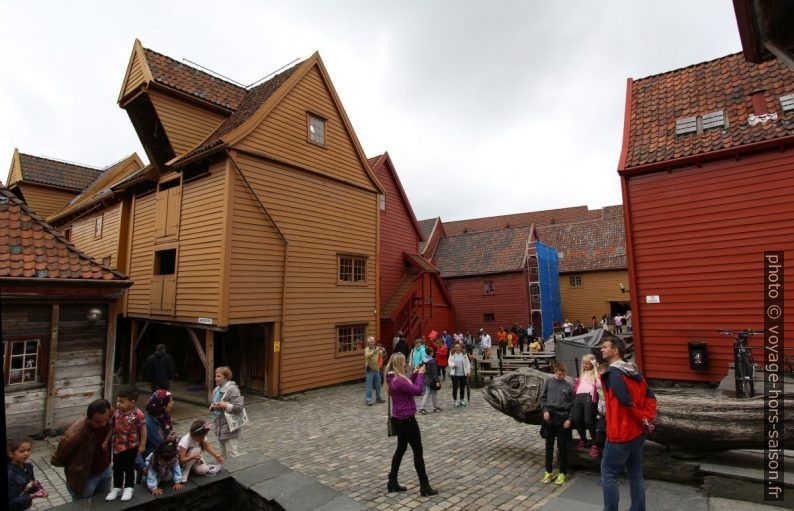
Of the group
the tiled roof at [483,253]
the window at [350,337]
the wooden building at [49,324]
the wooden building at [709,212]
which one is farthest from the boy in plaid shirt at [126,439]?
the tiled roof at [483,253]

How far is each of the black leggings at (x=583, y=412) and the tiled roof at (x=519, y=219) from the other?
158 ft

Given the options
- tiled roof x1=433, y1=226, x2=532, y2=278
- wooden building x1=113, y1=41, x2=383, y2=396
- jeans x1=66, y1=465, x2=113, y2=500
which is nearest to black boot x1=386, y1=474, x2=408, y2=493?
jeans x1=66, y1=465, x2=113, y2=500

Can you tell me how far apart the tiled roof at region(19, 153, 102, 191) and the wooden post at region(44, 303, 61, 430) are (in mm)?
A: 19029

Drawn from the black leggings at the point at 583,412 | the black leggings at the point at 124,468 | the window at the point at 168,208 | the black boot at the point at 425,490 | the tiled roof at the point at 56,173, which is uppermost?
the tiled roof at the point at 56,173

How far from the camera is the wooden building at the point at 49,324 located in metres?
9.38

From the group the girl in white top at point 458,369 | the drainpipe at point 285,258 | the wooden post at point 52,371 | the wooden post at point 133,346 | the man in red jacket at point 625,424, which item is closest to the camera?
the man in red jacket at point 625,424

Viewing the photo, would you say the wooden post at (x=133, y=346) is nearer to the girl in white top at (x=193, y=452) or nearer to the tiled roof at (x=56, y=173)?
the girl in white top at (x=193, y=452)

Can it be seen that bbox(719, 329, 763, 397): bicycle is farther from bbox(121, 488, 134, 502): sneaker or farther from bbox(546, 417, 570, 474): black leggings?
bbox(121, 488, 134, 502): sneaker

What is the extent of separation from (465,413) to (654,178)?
8.35 meters

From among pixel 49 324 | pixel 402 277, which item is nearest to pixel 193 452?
pixel 49 324

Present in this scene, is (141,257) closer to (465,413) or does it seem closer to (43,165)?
(465,413)

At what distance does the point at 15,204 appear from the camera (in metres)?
10.3

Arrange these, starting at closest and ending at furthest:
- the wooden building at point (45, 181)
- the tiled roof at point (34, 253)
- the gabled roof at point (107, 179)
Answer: the tiled roof at point (34, 253) < the gabled roof at point (107, 179) < the wooden building at point (45, 181)

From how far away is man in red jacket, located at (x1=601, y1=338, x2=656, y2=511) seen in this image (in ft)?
15.5
